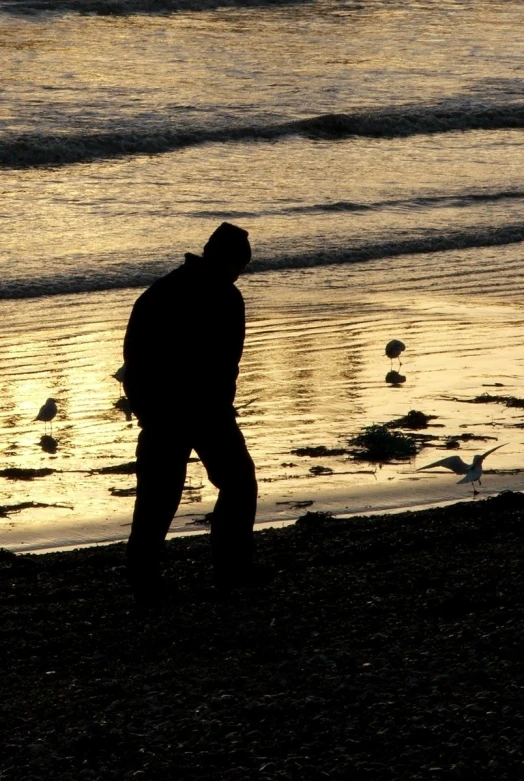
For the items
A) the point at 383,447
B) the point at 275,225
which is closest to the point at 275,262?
the point at 275,225

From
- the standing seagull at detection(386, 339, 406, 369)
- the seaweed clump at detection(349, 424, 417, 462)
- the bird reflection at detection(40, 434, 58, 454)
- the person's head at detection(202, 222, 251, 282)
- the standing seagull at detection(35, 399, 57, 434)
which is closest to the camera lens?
the person's head at detection(202, 222, 251, 282)

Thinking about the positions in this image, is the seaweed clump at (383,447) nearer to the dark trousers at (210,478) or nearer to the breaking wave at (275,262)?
the dark trousers at (210,478)

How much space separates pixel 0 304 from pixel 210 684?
9.05 m

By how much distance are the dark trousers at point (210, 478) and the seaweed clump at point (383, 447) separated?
2494 mm

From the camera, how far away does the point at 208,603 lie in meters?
5.84

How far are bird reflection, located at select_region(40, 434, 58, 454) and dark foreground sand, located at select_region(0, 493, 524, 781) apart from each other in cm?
→ 180

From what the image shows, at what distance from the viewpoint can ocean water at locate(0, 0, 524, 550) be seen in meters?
8.27

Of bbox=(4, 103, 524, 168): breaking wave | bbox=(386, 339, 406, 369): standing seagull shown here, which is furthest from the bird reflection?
bbox=(4, 103, 524, 168): breaking wave

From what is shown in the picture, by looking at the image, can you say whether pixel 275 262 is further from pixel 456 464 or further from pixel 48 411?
pixel 456 464

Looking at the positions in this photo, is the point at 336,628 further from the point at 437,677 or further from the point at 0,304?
the point at 0,304

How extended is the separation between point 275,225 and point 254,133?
7.75m

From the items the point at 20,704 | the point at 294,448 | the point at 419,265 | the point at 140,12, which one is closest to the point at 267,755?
the point at 20,704

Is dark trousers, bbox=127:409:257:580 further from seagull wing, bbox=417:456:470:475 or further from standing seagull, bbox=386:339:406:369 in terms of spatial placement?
standing seagull, bbox=386:339:406:369

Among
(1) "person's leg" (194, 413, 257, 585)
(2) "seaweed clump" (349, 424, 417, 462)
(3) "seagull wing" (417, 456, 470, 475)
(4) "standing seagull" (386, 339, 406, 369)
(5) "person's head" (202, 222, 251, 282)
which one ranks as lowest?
(2) "seaweed clump" (349, 424, 417, 462)
